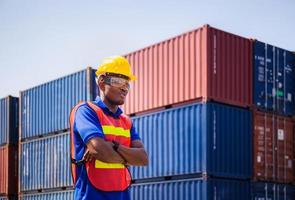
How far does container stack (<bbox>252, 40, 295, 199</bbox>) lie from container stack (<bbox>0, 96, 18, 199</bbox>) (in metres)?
13.7

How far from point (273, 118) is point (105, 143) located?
1437 cm

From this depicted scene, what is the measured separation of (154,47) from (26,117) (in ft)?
30.9

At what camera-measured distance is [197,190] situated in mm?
15195

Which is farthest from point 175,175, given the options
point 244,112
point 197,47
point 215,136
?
point 197,47

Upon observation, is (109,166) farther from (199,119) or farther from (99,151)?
(199,119)

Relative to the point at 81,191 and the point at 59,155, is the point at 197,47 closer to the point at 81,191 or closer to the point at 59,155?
the point at 59,155

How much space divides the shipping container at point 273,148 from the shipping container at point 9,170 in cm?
1371

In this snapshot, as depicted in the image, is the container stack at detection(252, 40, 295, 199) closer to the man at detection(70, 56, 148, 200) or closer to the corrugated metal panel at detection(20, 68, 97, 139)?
the corrugated metal panel at detection(20, 68, 97, 139)

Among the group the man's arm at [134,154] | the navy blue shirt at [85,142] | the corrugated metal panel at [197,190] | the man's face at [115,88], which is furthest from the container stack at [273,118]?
the navy blue shirt at [85,142]

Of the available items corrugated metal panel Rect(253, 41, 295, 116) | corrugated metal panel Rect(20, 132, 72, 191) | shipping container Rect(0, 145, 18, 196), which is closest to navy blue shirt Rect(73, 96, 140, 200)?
corrugated metal panel Rect(253, 41, 295, 116)

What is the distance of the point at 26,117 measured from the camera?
80.2ft

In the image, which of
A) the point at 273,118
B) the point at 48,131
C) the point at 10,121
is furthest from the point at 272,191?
the point at 10,121

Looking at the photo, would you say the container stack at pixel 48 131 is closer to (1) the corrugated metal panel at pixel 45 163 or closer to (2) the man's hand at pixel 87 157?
(1) the corrugated metal panel at pixel 45 163

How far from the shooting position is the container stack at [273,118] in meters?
16.6
